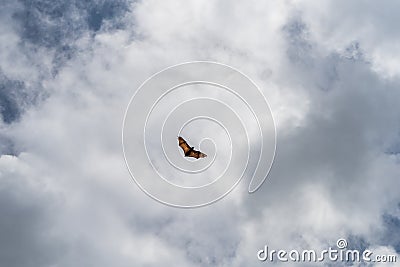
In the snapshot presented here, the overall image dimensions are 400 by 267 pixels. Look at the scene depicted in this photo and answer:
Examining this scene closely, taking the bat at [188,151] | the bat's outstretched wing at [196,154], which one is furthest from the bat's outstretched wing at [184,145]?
the bat's outstretched wing at [196,154]

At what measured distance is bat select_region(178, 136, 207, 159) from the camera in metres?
110

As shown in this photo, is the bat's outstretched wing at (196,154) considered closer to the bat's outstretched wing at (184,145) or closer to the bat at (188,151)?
the bat at (188,151)

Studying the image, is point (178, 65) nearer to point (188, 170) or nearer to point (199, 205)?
point (188, 170)

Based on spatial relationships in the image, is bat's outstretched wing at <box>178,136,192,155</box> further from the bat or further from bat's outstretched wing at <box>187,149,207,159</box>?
bat's outstretched wing at <box>187,149,207,159</box>

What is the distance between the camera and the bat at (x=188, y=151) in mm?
110438

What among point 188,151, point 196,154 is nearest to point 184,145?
point 188,151

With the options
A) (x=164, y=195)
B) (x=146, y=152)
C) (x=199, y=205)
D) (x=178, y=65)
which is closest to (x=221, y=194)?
(x=199, y=205)

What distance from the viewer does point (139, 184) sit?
10281 cm

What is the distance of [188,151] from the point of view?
11312 centimetres

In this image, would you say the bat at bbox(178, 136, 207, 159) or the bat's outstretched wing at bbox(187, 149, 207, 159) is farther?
the bat at bbox(178, 136, 207, 159)

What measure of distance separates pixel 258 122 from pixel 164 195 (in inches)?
1214

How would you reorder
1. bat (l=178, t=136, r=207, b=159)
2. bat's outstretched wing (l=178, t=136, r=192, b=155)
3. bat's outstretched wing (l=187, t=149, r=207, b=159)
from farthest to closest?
bat's outstretched wing (l=178, t=136, r=192, b=155)
bat (l=178, t=136, r=207, b=159)
bat's outstretched wing (l=187, t=149, r=207, b=159)

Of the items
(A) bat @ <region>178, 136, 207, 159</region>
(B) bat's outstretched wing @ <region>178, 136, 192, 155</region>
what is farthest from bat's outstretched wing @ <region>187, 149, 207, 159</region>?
(B) bat's outstretched wing @ <region>178, 136, 192, 155</region>

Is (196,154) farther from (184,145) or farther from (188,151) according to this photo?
(184,145)
